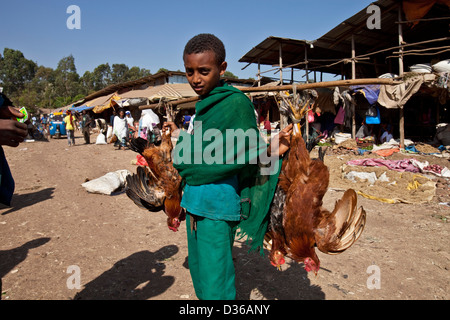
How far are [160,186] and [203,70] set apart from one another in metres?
1.44

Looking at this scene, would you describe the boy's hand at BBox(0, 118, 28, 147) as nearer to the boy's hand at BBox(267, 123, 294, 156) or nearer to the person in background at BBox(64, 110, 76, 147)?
the boy's hand at BBox(267, 123, 294, 156)

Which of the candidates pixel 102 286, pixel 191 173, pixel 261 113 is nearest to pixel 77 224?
pixel 102 286

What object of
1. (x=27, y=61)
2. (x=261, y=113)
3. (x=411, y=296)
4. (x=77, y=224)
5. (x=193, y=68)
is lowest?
(x=411, y=296)

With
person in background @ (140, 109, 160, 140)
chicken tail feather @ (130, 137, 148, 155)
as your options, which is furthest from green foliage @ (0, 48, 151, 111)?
chicken tail feather @ (130, 137, 148, 155)

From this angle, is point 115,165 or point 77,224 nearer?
point 77,224

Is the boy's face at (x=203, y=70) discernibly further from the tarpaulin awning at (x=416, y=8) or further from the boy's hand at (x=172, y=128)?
the tarpaulin awning at (x=416, y=8)

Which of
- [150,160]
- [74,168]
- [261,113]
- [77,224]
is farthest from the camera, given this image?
[261,113]

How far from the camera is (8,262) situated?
11.1 feet

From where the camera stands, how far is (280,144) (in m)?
1.82

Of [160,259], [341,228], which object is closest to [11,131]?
[341,228]

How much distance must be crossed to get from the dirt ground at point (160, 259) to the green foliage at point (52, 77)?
2156 inches

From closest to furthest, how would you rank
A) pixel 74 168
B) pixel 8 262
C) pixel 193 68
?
pixel 193 68, pixel 8 262, pixel 74 168
